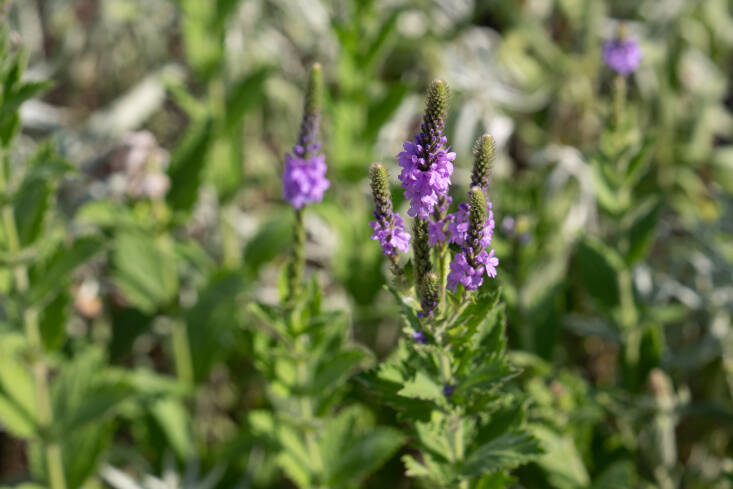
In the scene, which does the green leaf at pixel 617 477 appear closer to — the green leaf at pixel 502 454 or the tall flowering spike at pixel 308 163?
the green leaf at pixel 502 454

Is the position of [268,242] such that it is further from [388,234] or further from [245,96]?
[388,234]

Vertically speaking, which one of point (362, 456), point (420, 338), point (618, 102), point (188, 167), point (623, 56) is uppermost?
point (623, 56)

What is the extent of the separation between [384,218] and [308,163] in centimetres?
48

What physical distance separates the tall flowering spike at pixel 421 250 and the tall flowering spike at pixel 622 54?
1243mm

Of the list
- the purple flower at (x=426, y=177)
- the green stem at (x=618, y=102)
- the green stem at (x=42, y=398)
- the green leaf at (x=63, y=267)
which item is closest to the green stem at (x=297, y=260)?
the purple flower at (x=426, y=177)

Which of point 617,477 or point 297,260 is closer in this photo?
point 297,260

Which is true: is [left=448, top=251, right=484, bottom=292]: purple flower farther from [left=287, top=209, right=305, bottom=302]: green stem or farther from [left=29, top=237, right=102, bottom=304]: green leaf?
[left=29, top=237, right=102, bottom=304]: green leaf

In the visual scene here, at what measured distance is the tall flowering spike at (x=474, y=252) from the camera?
1188mm

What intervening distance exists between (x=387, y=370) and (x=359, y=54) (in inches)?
59.6

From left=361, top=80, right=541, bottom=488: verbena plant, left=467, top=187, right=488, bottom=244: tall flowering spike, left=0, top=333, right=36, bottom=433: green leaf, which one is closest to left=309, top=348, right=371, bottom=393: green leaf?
left=361, top=80, right=541, bottom=488: verbena plant

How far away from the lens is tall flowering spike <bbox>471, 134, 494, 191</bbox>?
1220 millimetres

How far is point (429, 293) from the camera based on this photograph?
49.8 inches

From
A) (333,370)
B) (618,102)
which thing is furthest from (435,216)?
(618,102)

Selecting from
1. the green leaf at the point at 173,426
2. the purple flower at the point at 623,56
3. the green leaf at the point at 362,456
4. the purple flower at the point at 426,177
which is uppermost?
the purple flower at the point at 623,56
